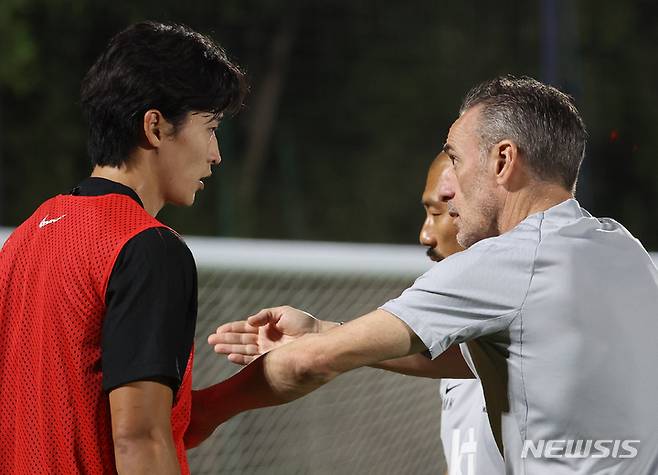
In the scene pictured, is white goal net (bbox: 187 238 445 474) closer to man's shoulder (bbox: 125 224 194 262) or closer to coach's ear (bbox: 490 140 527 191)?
coach's ear (bbox: 490 140 527 191)

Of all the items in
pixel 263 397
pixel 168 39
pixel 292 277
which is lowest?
pixel 292 277

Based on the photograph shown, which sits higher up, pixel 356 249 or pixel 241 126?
pixel 356 249

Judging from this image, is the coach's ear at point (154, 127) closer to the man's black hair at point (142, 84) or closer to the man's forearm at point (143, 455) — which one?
the man's black hair at point (142, 84)

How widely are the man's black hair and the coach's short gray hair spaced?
0.59 meters

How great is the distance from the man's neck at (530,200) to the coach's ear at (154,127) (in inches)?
28.8

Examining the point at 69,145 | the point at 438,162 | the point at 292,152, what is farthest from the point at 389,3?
the point at 438,162

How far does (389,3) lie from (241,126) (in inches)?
103

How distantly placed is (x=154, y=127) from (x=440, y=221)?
141 cm

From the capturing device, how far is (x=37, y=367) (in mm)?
2137

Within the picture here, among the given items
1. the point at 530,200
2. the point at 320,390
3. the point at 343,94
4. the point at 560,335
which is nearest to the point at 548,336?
the point at 560,335

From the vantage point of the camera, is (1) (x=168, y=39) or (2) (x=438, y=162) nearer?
(1) (x=168, y=39)

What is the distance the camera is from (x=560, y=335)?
229 centimetres

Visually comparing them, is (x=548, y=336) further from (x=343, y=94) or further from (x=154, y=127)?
(x=343, y=94)

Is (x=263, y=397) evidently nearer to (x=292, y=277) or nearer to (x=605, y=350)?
(x=605, y=350)
